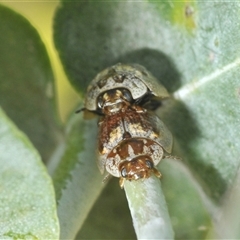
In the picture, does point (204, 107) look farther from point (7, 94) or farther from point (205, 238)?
point (7, 94)

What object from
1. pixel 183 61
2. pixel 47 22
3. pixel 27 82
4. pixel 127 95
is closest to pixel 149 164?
pixel 127 95

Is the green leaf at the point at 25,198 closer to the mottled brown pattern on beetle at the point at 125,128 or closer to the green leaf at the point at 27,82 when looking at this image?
the mottled brown pattern on beetle at the point at 125,128

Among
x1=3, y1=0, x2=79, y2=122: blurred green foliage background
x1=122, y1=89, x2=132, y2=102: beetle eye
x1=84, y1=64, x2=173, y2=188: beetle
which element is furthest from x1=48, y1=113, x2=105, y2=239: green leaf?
x1=3, y1=0, x2=79, y2=122: blurred green foliage background

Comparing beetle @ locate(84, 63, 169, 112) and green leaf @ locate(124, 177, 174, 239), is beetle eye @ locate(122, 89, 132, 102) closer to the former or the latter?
beetle @ locate(84, 63, 169, 112)

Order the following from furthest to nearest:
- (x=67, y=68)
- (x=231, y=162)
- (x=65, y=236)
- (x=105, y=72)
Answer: (x=67, y=68) → (x=105, y=72) → (x=231, y=162) → (x=65, y=236)

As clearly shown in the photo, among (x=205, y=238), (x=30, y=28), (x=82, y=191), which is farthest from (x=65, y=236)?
(x=30, y=28)

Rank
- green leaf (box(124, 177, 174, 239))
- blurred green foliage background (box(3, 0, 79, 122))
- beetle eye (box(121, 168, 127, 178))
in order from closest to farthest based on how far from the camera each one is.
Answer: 1. green leaf (box(124, 177, 174, 239))
2. beetle eye (box(121, 168, 127, 178))
3. blurred green foliage background (box(3, 0, 79, 122))

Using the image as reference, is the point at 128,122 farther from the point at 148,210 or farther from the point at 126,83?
the point at 148,210
